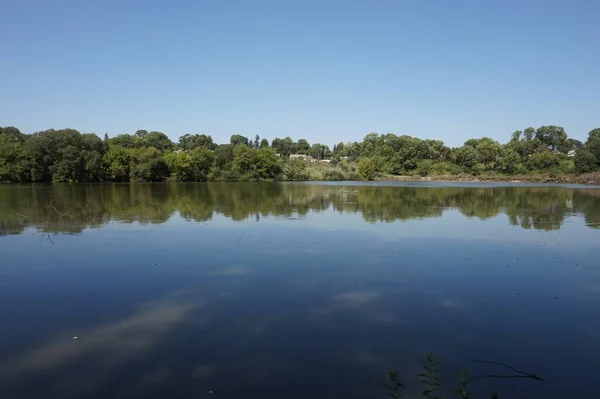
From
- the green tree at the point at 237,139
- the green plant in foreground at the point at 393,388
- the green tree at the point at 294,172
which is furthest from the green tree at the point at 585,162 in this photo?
the green tree at the point at 237,139

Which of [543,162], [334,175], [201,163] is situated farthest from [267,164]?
[543,162]

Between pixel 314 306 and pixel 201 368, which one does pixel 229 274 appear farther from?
pixel 201 368

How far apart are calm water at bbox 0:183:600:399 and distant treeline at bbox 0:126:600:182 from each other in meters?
57.7

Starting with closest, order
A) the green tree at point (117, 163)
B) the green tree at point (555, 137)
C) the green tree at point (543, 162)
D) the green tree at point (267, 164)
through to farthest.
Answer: the green tree at point (117, 163)
the green tree at point (267, 164)
the green tree at point (543, 162)
the green tree at point (555, 137)

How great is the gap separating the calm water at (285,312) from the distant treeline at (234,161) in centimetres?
5774

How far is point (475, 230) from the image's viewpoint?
18125 mm

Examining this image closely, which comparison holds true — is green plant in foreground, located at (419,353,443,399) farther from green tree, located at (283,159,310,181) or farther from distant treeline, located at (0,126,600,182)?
green tree, located at (283,159,310,181)

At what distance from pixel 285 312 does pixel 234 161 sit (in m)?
80.1

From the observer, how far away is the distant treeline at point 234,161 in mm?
67062

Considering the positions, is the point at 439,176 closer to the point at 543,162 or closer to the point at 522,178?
the point at 522,178

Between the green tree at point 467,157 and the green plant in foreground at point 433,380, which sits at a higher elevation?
the green tree at point 467,157

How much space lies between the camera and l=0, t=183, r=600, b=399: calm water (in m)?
5.58

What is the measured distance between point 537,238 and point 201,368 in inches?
576

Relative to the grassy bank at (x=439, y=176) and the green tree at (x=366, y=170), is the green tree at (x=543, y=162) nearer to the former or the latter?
the grassy bank at (x=439, y=176)
